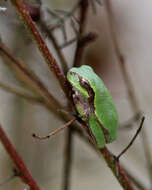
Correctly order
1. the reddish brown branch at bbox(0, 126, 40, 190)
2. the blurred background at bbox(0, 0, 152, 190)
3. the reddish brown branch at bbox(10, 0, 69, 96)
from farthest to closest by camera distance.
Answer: the blurred background at bbox(0, 0, 152, 190), the reddish brown branch at bbox(0, 126, 40, 190), the reddish brown branch at bbox(10, 0, 69, 96)

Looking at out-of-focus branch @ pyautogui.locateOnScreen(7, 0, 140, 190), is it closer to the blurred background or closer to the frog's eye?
the frog's eye


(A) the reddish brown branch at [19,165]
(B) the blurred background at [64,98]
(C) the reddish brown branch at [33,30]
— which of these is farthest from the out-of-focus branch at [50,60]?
(B) the blurred background at [64,98]

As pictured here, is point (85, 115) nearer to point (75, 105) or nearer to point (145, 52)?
point (75, 105)

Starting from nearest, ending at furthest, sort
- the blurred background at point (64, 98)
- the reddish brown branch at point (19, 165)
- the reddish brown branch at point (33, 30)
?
1. the reddish brown branch at point (33, 30)
2. the reddish brown branch at point (19, 165)
3. the blurred background at point (64, 98)

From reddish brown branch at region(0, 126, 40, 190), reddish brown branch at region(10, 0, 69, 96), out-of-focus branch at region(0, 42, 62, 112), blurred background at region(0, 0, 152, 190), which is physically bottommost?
blurred background at region(0, 0, 152, 190)

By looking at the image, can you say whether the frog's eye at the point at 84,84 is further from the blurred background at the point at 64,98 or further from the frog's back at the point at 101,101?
the blurred background at the point at 64,98

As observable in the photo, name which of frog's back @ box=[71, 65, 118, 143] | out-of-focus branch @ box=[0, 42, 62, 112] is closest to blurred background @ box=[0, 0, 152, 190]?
out-of-focus branch @ box=[0, 42, 62, 112]
